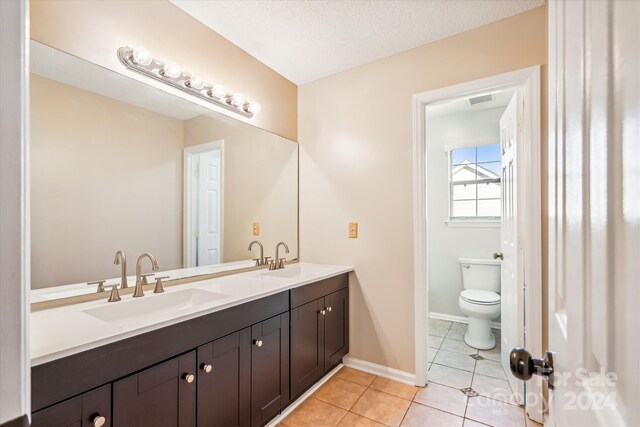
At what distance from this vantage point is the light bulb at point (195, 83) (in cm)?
188

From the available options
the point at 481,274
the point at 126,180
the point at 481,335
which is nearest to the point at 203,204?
the point at 126,180

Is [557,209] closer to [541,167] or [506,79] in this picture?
[541,167]

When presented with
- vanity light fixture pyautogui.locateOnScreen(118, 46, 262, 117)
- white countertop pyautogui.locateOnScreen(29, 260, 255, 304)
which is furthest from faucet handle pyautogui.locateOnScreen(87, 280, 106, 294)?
vanity light fixture pyautogui.locateOnScreen(118, 46, 262, 117)

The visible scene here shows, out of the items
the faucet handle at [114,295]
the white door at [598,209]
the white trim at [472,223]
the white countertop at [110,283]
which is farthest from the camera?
the white trim at [472,223]

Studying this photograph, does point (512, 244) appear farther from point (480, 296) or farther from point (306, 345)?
point (306, 345)

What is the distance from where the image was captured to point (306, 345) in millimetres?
2018

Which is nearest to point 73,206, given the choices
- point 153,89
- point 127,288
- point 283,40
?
point 127,288

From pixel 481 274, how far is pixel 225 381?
111 inches

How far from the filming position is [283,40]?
216cm

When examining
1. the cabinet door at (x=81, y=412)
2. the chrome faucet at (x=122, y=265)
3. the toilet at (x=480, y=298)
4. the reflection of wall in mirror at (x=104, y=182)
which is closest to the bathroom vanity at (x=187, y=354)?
the cabinet door at (x=81, y=412)

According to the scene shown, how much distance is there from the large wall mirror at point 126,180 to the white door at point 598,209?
1794 millimetres

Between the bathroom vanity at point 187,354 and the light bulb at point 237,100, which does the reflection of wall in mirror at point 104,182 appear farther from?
the bathroom vanity at point 187,354

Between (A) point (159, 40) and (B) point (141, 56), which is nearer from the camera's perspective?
(B) point (141, 56)

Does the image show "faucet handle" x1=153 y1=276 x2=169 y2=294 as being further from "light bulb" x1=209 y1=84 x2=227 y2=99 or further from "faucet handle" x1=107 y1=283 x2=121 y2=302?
"light bulb" x1=209 y1=84 x2=227 y2=99
